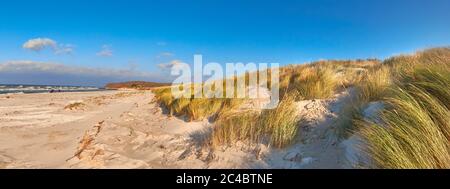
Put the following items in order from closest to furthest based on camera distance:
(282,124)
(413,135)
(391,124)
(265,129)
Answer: (413,135), (391,124), (282,124), (265,129)

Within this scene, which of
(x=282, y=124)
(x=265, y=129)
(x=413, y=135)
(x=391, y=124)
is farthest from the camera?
(x=265, y=129)

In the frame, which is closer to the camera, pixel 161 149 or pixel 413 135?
pixel 413 135

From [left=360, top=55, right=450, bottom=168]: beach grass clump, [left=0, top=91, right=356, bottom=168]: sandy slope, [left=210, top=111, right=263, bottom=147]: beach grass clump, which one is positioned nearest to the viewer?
[left=360, top=55, right=450, bottom=168]: beach grass clump

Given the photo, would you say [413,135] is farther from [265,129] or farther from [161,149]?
[161,149]

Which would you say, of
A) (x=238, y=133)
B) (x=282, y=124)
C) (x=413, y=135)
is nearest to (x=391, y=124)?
(x=413, y=135)

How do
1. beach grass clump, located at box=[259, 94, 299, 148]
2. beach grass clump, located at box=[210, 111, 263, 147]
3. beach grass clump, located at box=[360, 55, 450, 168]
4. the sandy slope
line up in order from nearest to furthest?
1. beach grass clump, located at box=[360, 55, 450, 168]
2. the sandy slope
3. beach grass clump, located at box=[259, 94, 299, 148]
4. beach grass clump, located at box=[210, 111, 263, 147]

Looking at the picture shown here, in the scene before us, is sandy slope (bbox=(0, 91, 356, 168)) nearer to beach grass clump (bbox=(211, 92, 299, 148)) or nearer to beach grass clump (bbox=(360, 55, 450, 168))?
beach grass clump (bbox=(211, 92, 299, 148))

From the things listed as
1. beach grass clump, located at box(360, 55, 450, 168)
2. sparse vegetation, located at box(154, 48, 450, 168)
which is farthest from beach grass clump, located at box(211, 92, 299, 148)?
beach grass clump, located at box(360, 55, 450, 168)

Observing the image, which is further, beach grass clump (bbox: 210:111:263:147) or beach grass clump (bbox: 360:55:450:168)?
beach grass clump (bbox: 210:111:263:147)

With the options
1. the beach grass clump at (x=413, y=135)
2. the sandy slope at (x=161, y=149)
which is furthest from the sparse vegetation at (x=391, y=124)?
the sandy slope at (x=161, y=149)

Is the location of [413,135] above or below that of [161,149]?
above

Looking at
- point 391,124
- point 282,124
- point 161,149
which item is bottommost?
point 161,149
